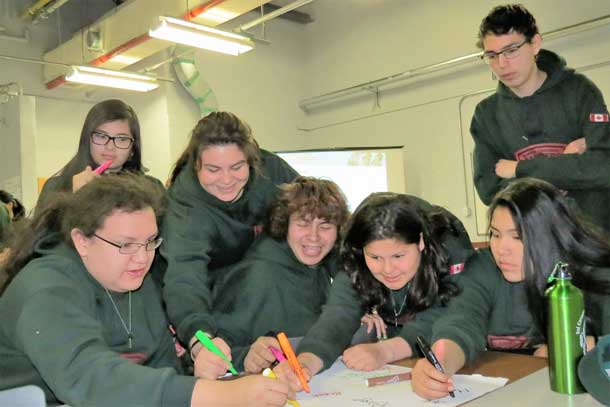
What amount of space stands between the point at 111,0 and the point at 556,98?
19.0 ft

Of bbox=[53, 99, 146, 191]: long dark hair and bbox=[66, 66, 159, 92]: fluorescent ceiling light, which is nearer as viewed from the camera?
bbox=[53, 99, 146, 191]: long dark hair

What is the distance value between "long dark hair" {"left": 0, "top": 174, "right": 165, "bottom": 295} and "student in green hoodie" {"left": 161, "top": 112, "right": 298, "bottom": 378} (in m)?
0.45

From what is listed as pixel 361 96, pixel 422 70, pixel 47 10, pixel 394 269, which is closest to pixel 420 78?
pixel 422 70

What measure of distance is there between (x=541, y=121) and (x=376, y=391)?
139cm

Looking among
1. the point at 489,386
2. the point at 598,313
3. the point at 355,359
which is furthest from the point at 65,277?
the point at 598,313

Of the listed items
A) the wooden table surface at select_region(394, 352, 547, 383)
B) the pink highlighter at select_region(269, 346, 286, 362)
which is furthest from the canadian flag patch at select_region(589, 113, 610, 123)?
the pink highlighter at select_region(269, 346, 286, 362)

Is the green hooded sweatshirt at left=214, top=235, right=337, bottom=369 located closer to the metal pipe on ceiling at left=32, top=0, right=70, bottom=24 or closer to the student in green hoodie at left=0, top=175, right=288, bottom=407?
the student in green hoodie at left=0, top=175, right=288, bottom=407

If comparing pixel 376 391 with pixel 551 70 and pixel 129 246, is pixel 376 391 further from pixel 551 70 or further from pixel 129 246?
pixel 551 70

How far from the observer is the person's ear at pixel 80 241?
1.33 metres

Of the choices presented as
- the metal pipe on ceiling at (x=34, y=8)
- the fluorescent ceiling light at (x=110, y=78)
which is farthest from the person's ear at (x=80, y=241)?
the metal pipe on ceiling at (x=34, y=8)

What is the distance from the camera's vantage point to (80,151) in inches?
88.6

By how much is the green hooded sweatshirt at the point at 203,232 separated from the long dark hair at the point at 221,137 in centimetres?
6

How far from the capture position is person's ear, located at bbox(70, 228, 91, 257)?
133 centimetres

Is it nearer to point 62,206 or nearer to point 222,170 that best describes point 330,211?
point 222,170
